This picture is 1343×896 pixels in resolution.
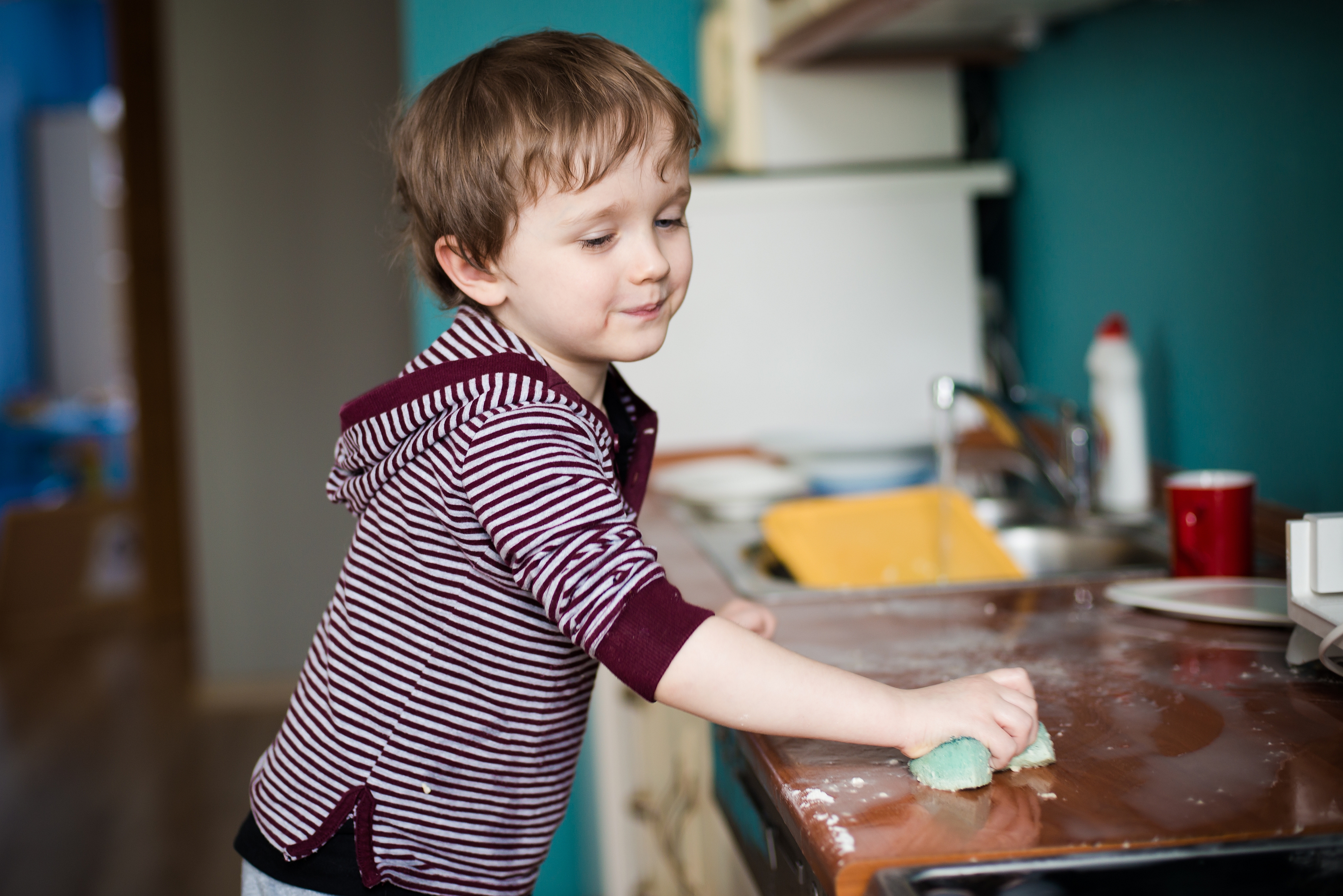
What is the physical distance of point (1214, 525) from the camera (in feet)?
3.91

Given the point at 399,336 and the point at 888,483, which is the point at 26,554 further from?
the point at 888,483

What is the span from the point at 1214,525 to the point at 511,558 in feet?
2.41

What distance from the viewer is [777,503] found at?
1.83 meters

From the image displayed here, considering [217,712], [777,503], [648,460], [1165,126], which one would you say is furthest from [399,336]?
[648,460]

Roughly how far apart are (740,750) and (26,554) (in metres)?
4.51

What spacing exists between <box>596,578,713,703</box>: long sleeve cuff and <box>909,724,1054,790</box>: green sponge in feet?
0.52

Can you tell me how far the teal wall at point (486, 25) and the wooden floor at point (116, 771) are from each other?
134 cm

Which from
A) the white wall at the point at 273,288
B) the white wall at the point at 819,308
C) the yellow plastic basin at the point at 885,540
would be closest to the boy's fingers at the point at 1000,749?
the yellow plastic basin at the point at 885,540

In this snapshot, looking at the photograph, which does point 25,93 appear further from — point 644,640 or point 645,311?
point 644,640

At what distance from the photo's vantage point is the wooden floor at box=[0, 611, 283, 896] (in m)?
2.64

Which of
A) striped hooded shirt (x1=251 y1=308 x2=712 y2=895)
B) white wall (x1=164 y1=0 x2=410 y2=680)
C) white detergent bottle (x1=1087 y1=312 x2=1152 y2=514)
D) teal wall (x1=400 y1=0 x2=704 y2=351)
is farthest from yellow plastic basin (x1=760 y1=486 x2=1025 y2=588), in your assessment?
white wall (x1=164 y1=0 x2=410 y2=680)

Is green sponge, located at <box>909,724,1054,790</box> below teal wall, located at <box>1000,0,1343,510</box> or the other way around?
below

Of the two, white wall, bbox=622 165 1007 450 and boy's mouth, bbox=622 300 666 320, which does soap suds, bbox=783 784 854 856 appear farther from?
white wall, bbox=622 165 1007 450

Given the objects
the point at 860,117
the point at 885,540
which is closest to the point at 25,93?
the point at 860,117
